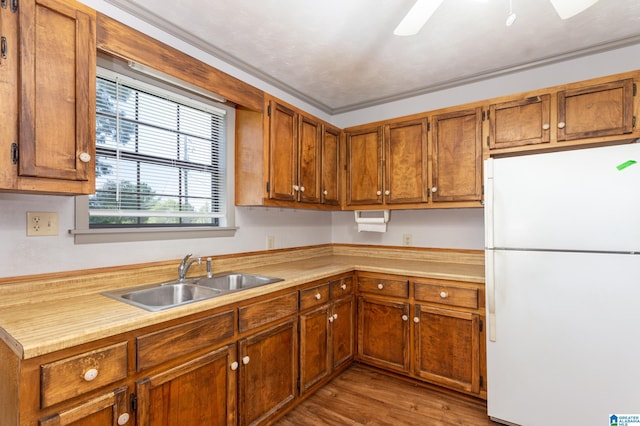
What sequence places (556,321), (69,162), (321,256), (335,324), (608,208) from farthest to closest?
1. (321,256)
2. (335,324)
3. (556,321)
4. (608,208)
5. (69,162)

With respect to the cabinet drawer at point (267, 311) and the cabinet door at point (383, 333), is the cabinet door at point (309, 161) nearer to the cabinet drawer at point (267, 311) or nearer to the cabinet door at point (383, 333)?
the cabinet drawer at point (267, 311)

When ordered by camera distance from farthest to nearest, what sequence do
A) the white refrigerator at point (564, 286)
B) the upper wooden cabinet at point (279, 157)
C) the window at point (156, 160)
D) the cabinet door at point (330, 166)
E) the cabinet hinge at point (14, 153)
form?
the cabinet door at point (330, 166) < the upper wooden cabinet at point (279, 157) < the window at point (156, 160) < the white refrigerator at point (564, 286) < the cabinet hinge at point (14, 153)

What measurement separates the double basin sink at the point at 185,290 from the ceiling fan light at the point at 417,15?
62.9 inches

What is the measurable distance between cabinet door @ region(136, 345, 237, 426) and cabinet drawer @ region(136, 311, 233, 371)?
6cm

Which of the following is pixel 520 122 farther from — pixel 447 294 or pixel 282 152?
pixel 282 152

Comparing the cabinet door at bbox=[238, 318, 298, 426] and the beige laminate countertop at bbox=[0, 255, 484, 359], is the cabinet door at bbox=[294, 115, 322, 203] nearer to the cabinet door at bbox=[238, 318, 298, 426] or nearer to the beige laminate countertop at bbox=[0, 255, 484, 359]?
the beige laminate countertop at bbox=[0, 255, 484, 359]

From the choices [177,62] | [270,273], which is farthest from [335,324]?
[177,62]

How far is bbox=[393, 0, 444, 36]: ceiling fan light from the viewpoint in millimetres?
1393

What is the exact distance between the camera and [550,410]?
1815mm

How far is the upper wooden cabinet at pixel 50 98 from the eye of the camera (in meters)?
1.17

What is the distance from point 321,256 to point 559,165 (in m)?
2.19

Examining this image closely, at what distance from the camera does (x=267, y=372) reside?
1.84m

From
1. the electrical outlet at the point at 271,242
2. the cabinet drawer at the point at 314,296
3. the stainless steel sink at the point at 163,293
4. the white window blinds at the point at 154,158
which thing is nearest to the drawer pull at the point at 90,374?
the stainless steel sink at the point at 163,293

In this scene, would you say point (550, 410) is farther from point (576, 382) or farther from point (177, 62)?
point (177, 62)
